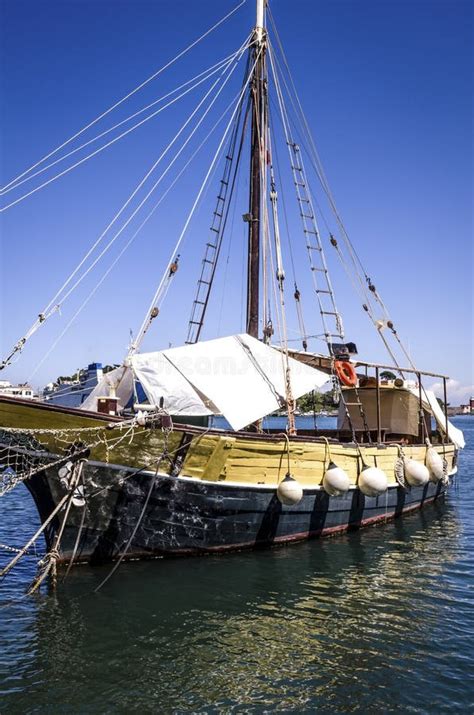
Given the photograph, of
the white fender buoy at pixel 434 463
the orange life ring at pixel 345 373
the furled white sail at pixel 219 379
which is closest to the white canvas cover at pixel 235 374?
the furled white sail at pixel 219 379

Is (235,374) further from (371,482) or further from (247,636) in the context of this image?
(247,636)

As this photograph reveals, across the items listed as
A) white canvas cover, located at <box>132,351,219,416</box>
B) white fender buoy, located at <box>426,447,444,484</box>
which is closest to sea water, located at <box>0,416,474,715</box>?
white canvas cover, located at <box>132,351,219,416</box>

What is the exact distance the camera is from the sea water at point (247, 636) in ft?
24.1

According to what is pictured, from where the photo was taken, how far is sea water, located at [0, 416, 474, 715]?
7.33m

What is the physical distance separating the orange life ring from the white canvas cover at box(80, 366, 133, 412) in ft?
20.6

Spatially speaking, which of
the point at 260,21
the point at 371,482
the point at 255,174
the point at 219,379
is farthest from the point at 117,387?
the point at 260,21

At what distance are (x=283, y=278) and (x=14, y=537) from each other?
10.8 m

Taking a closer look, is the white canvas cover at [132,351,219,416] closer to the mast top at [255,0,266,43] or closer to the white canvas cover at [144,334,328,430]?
the white canvas cover at [144,334,328,430]

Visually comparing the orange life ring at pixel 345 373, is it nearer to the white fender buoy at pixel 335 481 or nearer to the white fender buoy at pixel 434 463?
the white fender buoy at pixel 335 481

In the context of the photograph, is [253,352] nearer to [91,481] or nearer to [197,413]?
[197,413]

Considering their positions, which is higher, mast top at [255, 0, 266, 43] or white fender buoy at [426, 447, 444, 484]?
mast top at [255, 0, 266, 43]

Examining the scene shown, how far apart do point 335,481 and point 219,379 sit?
3.70 m

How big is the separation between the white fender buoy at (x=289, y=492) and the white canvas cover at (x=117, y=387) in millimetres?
4252

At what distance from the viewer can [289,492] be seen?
1269 centimetres
